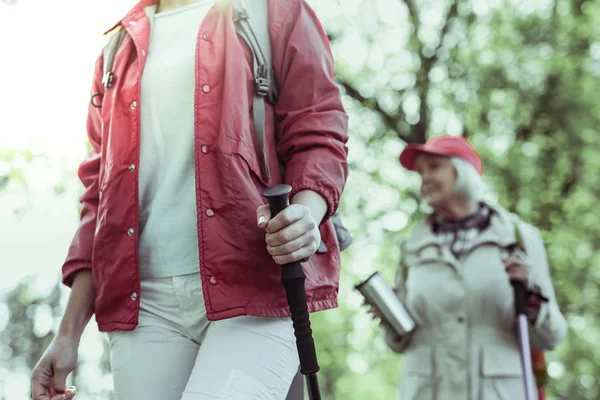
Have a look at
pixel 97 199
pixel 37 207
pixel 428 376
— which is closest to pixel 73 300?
pixel 97 199

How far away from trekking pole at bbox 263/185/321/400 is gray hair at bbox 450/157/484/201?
386 centimetres

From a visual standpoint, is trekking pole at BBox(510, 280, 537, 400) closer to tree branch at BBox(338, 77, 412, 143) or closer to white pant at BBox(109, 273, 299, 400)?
white pant at BBox(109, 273, 299, 400)

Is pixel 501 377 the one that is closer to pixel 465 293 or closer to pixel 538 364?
pixel 538 364

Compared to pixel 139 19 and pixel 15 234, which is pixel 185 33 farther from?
pixel 15 234

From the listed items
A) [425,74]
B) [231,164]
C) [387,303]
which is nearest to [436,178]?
[387,303]

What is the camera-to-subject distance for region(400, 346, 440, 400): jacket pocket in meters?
5.24

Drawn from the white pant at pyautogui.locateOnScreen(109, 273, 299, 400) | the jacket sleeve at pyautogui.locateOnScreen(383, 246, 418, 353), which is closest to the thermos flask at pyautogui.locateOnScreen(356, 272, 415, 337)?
the jacket sleeve at pyautogui.locateOnScreen(383, 246, 418, 353)

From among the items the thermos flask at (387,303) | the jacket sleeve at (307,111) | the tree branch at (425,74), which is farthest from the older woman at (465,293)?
the tree branch at (425,74)

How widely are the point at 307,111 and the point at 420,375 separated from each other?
144 inches

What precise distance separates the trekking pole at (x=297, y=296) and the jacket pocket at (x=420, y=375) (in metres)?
3.58

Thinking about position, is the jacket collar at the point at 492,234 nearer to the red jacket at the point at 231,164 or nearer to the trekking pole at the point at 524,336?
the trekking pole at the point at 524,336

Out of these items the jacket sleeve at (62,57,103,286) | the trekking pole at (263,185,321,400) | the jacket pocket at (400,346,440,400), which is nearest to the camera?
the trekking pole at (263,185,321,400)

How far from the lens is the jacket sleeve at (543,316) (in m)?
4.97

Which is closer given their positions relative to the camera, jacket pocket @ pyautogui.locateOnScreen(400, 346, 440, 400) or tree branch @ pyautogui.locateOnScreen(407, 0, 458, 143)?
jacket pocket @ pyautogui.locateOnScreen(400, 346, 440, 400)
